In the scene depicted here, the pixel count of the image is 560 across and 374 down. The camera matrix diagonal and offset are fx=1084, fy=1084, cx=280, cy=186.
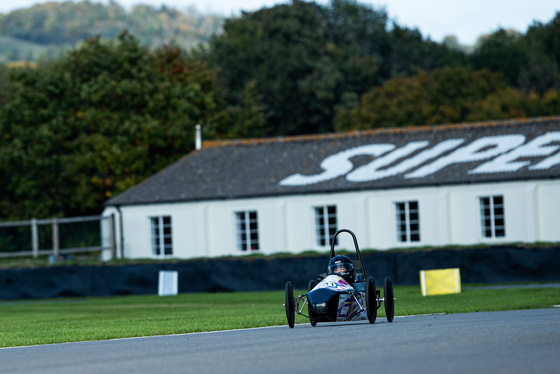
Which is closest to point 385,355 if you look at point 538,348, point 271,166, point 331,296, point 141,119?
point 538,348

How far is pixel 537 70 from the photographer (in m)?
94.0

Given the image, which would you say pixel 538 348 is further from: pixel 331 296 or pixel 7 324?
pixel 7 324

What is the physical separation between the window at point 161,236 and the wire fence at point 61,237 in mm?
1889

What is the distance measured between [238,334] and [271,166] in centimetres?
3188

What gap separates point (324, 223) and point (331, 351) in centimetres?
3307

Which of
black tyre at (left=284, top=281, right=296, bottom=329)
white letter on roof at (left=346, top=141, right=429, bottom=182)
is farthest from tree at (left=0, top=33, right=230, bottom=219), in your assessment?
black tyre at (left=284, top=281, right=296, bottom=329)

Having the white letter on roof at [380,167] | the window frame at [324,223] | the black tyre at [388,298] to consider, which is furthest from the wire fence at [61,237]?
the black tyre at [388,298]

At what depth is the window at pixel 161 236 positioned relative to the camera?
160ft

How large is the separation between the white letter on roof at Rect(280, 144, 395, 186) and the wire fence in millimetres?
8684

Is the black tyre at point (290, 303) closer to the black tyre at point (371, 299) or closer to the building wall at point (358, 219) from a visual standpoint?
the black tyre at point (371, 299)

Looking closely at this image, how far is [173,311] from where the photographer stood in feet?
97.0

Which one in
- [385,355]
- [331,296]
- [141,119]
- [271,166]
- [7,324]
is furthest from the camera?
[141,119]

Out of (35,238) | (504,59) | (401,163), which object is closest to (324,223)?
(401,163)

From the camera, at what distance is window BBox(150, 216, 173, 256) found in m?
48.7
